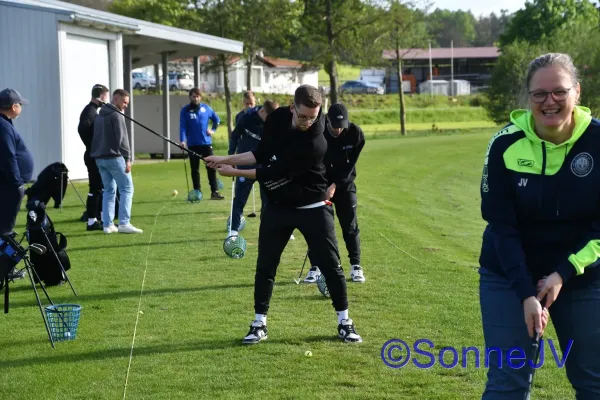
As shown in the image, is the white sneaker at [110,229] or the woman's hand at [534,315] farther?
the white sneaker at [110,229]

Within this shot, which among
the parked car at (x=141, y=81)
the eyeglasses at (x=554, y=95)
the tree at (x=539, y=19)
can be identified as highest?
the tree at (x=539, y=19)

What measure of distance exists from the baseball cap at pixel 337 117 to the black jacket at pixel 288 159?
83.4 inches

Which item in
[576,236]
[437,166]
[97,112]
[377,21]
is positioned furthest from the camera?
[377,21]

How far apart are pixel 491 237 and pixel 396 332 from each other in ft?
11.9

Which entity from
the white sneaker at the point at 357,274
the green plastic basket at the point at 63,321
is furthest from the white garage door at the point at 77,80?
the green plastic basket at the point at 63,321

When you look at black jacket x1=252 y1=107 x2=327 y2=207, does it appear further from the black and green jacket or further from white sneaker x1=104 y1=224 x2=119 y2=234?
white sneaker x1=104 y1=224 x2=119 y2=234

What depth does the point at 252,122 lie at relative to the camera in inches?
536

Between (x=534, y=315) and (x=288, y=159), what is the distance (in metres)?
3.35

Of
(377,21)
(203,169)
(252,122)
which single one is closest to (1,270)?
(252,122)

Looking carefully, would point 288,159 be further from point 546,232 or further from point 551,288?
point 551,288

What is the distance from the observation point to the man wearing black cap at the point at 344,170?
371 inches

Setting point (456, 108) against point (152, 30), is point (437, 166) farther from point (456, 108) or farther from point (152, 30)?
point (456, 108)

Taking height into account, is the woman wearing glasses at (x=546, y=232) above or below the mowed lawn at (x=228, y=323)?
above

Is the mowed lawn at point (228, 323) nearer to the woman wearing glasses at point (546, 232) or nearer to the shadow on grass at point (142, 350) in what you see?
the shadow on grass at point (142, 350)
